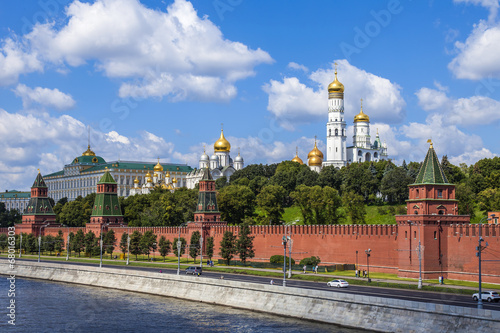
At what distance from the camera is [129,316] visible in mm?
47844

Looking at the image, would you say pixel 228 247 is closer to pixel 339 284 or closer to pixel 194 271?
pixel 194 271

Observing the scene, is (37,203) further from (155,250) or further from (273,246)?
(273,246)

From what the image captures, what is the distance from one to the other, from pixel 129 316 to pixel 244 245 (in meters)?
29.6

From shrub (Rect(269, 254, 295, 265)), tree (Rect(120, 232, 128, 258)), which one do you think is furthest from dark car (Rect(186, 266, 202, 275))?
tree (Rect(120, 232, 128, 258))

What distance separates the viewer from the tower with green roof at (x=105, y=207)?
355 ft

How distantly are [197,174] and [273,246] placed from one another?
10284 cm

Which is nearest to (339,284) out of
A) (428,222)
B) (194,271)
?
(428,222)

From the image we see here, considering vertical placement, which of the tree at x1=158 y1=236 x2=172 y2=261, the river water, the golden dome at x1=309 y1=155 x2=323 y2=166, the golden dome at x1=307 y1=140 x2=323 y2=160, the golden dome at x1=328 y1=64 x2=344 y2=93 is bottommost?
the river water

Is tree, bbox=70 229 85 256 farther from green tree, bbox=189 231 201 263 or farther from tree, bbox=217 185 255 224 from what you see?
green tree, bbox=189 231 201 263

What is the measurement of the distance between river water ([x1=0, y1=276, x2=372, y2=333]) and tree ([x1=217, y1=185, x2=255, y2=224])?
47.9 m

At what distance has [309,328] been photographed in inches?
1661

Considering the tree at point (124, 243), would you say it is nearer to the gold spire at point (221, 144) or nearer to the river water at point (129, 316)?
the river water at point (129, 316)

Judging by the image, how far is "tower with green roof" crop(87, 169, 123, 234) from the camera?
108125 millimetres

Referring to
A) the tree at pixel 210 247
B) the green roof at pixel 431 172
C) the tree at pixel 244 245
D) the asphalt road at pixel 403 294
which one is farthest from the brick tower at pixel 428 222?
the tree at pixel 210 247
